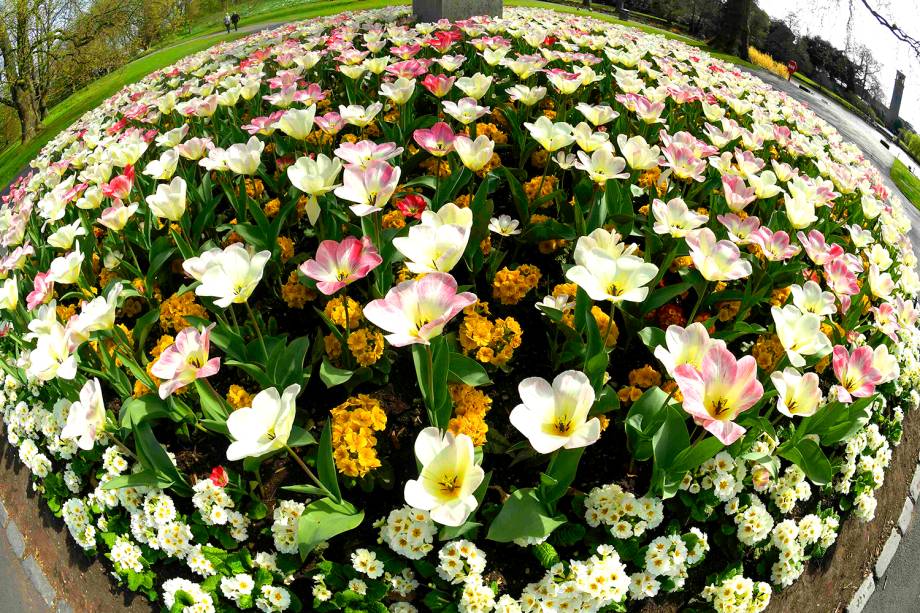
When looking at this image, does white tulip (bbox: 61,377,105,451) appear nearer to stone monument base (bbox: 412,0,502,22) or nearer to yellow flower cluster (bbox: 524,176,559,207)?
yellow flower cluster (bbox: 524,176,559,207)

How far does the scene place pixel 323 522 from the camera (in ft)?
5.76

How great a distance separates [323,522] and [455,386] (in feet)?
2.12

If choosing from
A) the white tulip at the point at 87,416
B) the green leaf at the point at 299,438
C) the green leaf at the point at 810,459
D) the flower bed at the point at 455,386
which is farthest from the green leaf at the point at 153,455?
the green leaf at the point at 810,459

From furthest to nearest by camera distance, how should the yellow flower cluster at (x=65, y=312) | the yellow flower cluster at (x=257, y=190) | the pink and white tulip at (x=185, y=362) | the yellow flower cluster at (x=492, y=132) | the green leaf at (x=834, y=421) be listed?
the yellow flower cluster at (x=492, y=132), the yellow flower cluster at (x=257, y=190), the yellow flower cluster at (x=65, y=312), the green leaf at (x=834, y=421), the pink and white tulip at (x=185, y=362)

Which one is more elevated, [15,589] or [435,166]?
[435,166]

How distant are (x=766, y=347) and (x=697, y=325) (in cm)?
116

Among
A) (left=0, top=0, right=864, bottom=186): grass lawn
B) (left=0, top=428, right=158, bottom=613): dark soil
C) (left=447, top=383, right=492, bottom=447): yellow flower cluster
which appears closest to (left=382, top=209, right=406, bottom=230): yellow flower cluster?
(left=447, top=383, right=492, bottom=447): yellow flower cluster

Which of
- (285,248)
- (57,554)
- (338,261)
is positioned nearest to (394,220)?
(285,248)

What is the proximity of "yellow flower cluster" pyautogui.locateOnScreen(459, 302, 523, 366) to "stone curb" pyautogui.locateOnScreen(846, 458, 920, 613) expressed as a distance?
6.64ft

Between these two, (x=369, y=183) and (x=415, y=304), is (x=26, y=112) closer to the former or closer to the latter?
(x=369, y=183)

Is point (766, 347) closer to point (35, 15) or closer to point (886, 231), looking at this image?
point (886, 231)

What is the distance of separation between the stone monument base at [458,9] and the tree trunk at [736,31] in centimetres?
1502

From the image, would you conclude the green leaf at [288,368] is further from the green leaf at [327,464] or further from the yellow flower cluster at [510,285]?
the yellow flower cluster at [510,285]

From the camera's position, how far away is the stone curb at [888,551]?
2.67m
